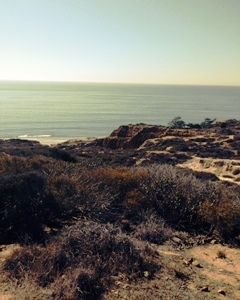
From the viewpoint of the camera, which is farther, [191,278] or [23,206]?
[23,206]

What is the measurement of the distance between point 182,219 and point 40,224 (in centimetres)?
316

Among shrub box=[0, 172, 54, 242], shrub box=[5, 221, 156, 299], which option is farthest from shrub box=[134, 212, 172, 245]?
shrub box=[0, 172, 54, 242]

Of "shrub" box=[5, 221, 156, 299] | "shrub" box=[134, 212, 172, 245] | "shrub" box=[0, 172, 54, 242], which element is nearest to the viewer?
"shrub" box=[5, 221, 156, 299]

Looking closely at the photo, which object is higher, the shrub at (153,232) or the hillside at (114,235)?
the hillside at (114,235)

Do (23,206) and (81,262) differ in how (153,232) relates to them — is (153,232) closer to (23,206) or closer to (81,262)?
(81,262)

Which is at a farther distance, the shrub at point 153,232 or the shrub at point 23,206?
the shrub at point 153,232

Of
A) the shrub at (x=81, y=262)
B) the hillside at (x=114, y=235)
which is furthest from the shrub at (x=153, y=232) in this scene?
the shrub at (x=81, y=262)

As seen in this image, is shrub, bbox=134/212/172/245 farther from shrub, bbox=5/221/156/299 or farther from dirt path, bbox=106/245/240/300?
shrub, bbox=5/221/156/299

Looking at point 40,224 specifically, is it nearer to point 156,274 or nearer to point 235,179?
point 156,274

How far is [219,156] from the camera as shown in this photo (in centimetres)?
3206

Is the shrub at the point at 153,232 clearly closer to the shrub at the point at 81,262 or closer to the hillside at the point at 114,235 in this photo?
the hillside at the point at 114,235

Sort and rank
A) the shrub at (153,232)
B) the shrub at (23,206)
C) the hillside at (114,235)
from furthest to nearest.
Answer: the shrub at (153,232) → the shrub at (23,206) → the hillside at (114,235)

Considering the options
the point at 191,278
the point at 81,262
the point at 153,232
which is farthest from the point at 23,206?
the point at 191,278

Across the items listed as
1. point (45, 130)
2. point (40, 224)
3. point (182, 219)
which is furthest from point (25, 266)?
point (45, 130)
